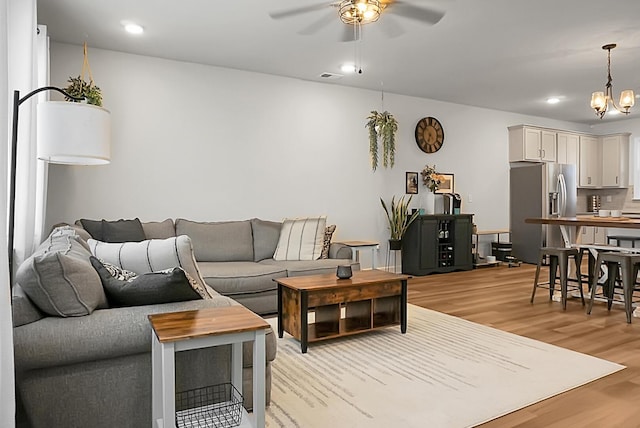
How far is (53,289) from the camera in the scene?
1.83m

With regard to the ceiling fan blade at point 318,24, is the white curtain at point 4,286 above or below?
below

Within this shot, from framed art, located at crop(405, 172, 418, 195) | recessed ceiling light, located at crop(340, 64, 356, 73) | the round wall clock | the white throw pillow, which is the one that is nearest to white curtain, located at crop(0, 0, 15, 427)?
the white throw pillow

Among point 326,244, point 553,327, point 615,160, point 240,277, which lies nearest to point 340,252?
point 326,244

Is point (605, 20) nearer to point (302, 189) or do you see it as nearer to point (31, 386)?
point (302, 189)

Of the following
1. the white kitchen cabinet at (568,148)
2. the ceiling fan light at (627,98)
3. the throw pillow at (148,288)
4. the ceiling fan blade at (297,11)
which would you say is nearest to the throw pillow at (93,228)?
the throw pillow at (148,288)

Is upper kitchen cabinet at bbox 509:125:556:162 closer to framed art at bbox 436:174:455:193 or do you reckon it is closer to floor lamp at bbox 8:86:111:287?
framed art at bbox 436:174:455:193

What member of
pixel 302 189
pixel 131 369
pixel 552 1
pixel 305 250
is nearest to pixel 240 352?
pixel 131 369

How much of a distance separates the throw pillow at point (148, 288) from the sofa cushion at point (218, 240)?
8.66ft

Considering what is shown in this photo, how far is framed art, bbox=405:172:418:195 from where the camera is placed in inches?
269

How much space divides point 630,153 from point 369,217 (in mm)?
5786

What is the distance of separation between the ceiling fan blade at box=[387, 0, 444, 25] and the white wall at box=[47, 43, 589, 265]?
2.34 m

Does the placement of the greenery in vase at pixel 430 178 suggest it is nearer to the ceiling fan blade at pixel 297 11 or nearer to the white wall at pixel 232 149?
the white wall at pixel 232 149

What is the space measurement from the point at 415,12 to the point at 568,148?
243 inches

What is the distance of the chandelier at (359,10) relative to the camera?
10.6 feet
